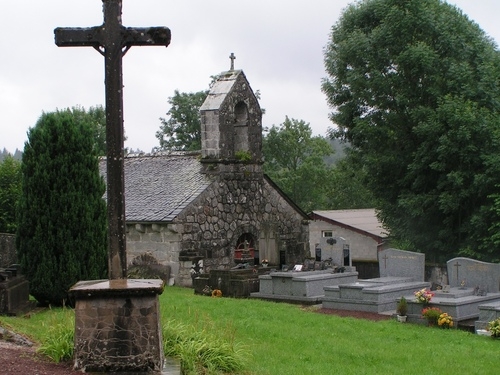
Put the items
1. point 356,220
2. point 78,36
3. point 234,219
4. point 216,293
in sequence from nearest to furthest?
point 78,36, point 216,293, point 234,219, point 356,220

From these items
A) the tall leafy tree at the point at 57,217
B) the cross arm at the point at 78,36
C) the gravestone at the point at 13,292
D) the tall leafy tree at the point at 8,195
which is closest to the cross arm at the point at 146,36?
the cross arm at the point at 78,36

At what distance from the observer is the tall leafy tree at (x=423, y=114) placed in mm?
23422

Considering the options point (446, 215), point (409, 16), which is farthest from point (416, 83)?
point (446, 215)

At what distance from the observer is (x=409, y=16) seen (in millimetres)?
25578

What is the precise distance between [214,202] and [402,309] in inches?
365

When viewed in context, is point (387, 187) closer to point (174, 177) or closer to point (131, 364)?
point (174, 177)

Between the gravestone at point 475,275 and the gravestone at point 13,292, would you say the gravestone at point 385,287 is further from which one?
the gravestone at point 13,292

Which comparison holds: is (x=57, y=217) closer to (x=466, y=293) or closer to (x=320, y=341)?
(x=320, y=341)

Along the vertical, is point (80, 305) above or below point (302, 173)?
below

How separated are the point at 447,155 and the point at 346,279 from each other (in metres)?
5.56

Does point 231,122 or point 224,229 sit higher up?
point 231,122

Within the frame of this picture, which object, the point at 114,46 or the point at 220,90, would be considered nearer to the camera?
the point at 114,46

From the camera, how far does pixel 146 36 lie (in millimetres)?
8625

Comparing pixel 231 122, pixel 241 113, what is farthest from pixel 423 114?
pixel 231 122
